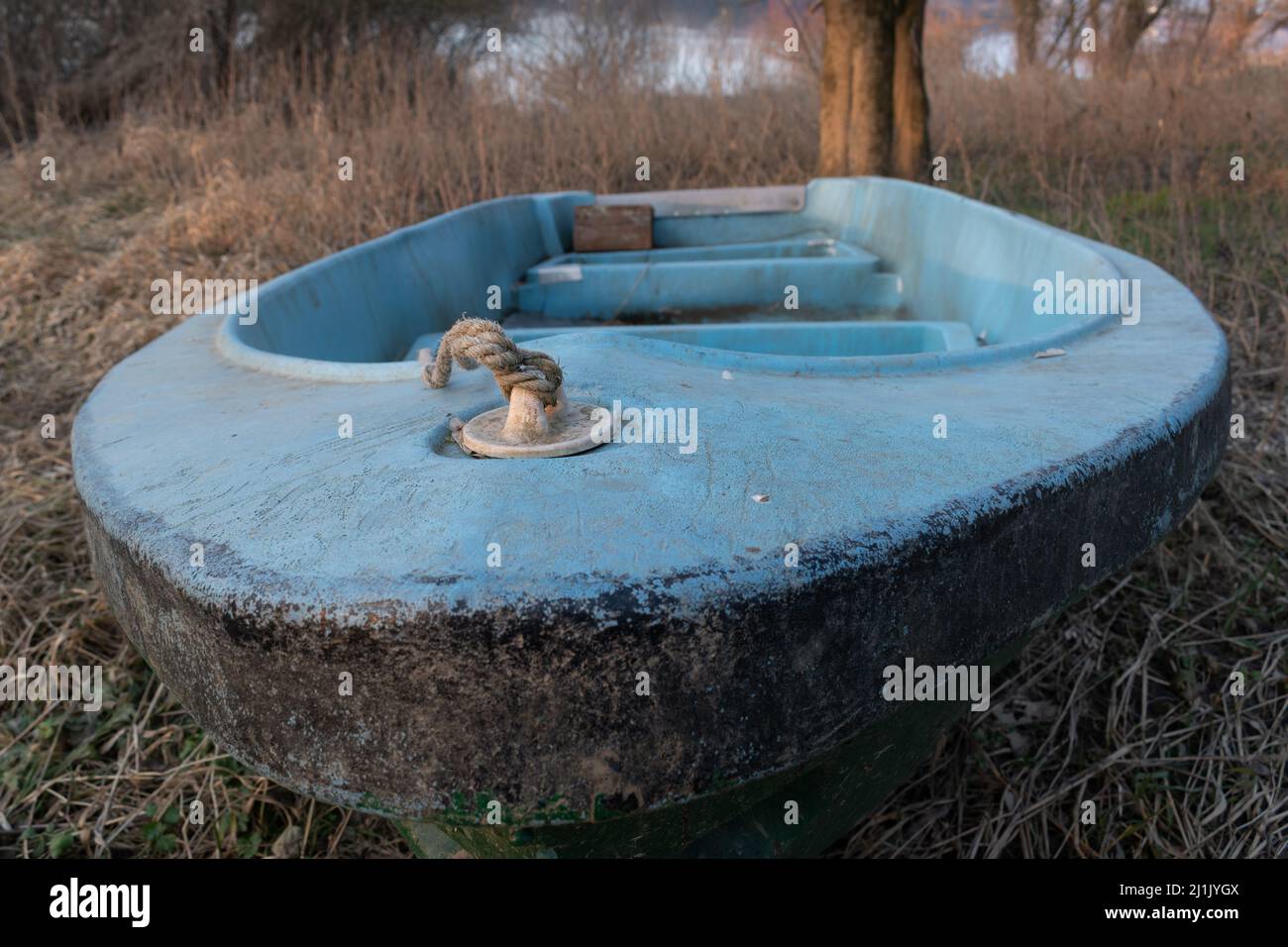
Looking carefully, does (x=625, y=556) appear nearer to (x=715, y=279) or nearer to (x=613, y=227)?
(x=715, y=279)

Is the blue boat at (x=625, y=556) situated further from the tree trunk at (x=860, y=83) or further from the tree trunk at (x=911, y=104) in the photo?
the tree trunk at (x=911, y=104)

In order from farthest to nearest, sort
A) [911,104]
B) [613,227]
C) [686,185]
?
[686,185]
[911,104]
[613,227]

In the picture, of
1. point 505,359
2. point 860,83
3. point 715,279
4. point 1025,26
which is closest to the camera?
point 505,359

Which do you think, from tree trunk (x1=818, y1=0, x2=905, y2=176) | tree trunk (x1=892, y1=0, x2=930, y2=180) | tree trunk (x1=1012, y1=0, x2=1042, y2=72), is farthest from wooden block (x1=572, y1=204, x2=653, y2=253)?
tree trunk (x1=1012, y1=0, x2=1042, y2=72)

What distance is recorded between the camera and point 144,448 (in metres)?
1.25

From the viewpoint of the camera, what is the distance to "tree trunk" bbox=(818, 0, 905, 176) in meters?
5.21

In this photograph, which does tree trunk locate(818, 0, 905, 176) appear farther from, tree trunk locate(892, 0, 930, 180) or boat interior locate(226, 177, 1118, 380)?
boat interior locate(226, 177, 1118, 380)

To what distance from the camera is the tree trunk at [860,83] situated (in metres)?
5.21

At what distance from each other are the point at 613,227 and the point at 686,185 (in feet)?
6.87

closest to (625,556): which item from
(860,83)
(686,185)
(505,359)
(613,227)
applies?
(505,359)

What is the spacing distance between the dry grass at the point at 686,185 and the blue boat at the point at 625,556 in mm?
774

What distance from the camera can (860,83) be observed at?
5246 mm

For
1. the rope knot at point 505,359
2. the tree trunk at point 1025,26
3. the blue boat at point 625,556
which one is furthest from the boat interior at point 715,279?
the tree trunk at point 1025,26

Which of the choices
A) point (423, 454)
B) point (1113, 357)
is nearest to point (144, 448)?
point (423, 454)
